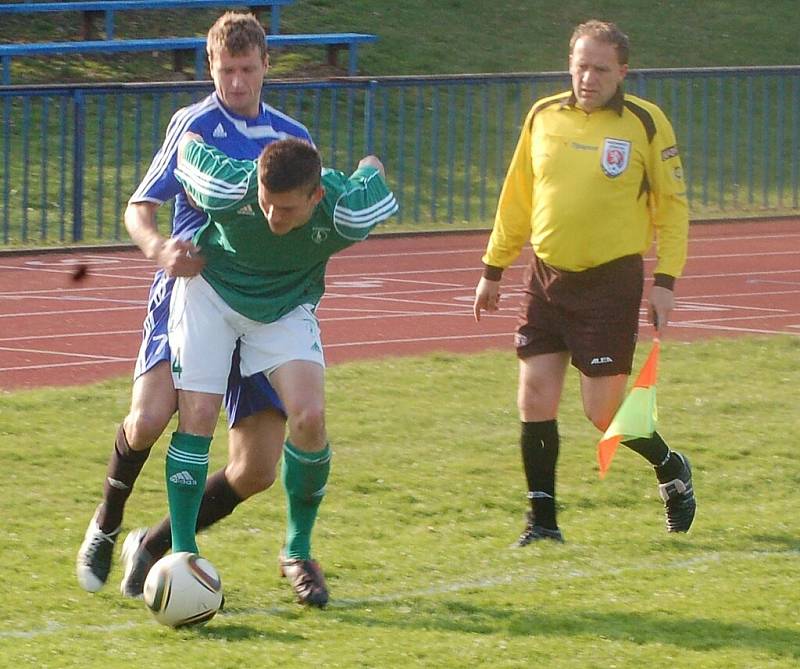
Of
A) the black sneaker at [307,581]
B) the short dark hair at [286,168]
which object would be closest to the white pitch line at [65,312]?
the black sneaker at [307,581]

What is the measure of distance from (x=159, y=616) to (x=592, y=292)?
201 centimetres

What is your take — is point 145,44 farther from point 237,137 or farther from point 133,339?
point 237,137

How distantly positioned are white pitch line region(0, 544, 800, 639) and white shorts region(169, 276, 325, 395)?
733mm

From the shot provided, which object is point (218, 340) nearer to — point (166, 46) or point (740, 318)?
point (740, 318)

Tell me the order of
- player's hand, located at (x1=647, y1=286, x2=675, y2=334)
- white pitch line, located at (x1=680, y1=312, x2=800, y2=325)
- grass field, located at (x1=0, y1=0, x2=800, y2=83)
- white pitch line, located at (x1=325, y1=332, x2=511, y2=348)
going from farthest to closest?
1. grass field, located at (x1=0, y1=0, x2=800, y2=83)
2. white pitch line, located at (x1=680, y1=312, x2=800, y2=325)
3. white pitch line, located at (x1=325, y1=332, x2=511, y2=348)
4. player's hand, located at (x1=647, y1=286, x2=675, y2=334)

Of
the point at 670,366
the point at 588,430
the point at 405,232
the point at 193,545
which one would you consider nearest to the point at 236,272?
the point at 193,545

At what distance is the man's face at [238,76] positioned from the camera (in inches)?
215

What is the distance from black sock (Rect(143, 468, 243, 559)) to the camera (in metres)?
5.66

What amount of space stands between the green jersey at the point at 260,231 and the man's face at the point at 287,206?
0.25 feet

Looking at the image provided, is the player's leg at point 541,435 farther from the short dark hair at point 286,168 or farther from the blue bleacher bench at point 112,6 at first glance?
the blue bleacher bench at point 112,6

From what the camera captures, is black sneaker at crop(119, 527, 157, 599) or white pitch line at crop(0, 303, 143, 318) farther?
white pitch line at crop(0, 303, 143, 318)

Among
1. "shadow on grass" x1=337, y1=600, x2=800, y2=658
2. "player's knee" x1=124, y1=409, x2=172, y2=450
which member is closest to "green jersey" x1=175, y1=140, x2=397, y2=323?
"player's knee" x1=124, y1=409, x2=172, y2=450

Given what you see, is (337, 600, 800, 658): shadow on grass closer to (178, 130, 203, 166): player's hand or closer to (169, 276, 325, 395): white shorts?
(169, 276, 325, 395): white shorts

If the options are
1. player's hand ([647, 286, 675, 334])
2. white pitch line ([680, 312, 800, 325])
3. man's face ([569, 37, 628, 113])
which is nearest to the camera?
man's face ([569, 37, 628, 113])
